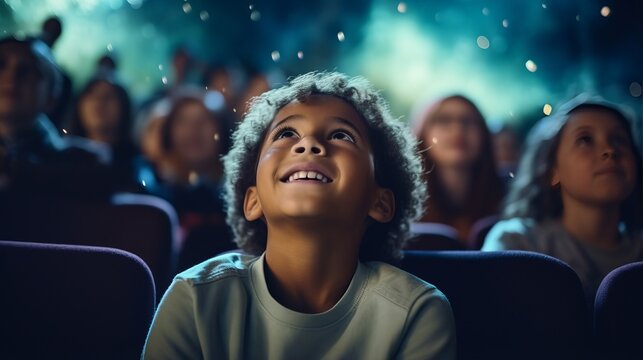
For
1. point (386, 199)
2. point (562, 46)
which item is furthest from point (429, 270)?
point (562, 46)

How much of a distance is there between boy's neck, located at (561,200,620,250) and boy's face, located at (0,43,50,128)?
1.73 metres

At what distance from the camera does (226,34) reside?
5613 millimetres

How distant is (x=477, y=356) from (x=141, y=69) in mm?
4786

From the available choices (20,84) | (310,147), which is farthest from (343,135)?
(20,84)

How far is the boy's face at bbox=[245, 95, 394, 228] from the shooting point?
44.6 inches

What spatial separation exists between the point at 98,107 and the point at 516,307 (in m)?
2.53

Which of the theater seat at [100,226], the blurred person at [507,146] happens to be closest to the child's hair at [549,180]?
the theater seat at [100,226]

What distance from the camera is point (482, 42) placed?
18.7 ft

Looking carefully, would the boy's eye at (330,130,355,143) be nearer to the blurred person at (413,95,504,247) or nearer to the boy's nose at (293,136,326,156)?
the boy's nose at (293,136,326,156)

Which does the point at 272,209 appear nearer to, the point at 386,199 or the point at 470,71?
the point at 386,199

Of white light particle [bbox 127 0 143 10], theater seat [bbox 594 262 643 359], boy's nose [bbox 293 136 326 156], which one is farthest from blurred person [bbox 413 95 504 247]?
white light particle [bbox 127 0 143 10]

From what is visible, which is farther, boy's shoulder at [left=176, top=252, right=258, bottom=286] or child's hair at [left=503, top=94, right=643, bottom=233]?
child's hair at [left=503, top=94, right=643, bottom=233]

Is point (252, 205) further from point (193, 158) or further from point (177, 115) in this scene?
point (177, 115)

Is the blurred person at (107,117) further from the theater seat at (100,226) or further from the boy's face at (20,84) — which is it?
the theater seat at (100,226)
